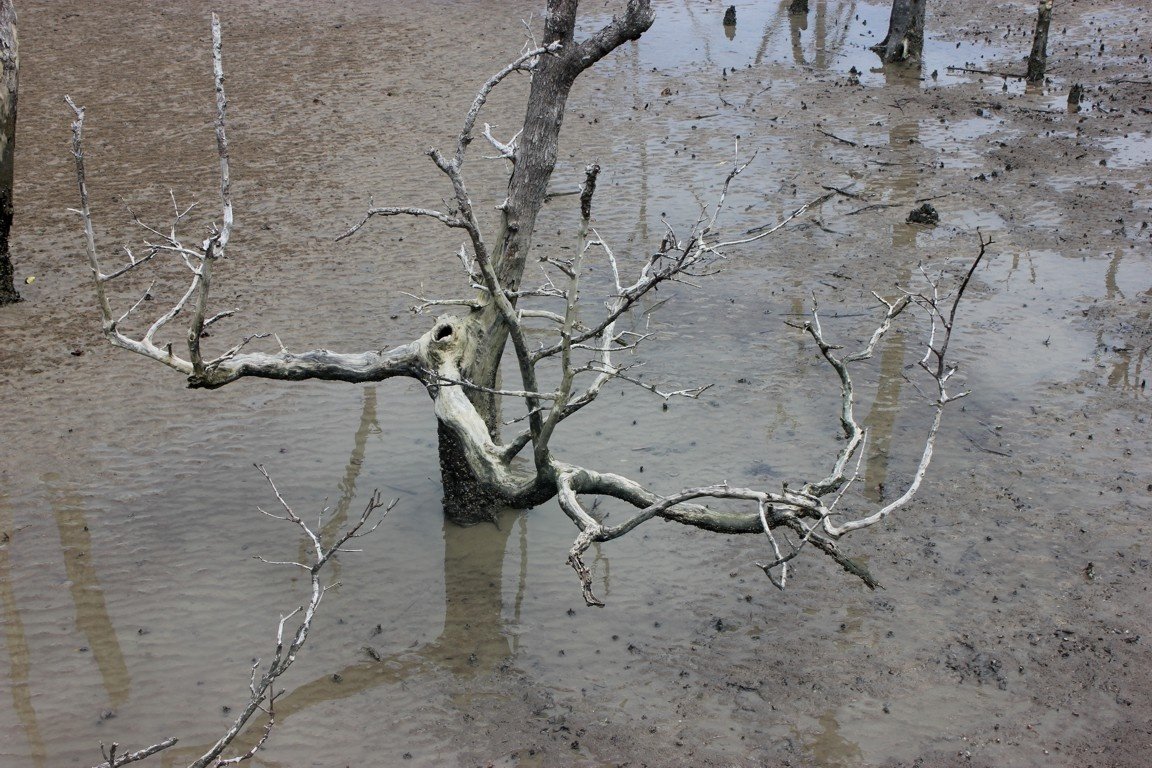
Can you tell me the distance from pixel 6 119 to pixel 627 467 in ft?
20.7

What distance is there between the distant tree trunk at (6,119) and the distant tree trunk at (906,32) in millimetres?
12811

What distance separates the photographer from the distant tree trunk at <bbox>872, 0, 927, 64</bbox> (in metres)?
17.0

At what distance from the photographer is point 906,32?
1708 cm

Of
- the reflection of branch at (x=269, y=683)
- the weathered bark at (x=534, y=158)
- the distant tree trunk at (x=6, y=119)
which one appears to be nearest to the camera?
the reflection of branch at (x=269, y=683)

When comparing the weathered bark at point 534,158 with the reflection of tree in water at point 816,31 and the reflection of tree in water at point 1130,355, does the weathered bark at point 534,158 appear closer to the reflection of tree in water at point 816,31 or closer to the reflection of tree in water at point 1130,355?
the reflection of tree in water at point 1130,355

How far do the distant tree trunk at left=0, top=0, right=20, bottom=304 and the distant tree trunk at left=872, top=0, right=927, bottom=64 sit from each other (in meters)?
12.8

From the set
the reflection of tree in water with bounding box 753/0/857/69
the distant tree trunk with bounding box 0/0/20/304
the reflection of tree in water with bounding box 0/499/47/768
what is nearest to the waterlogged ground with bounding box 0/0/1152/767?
the reflection of tree in water with bounding box 0/499/47/768

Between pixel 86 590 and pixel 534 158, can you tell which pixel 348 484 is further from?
pixel 534 158

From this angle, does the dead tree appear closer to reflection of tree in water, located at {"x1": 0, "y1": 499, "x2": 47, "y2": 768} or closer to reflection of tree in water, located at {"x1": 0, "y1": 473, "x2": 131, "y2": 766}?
reflection of tree in water, located at {"x1": 0, "y1": 473, "x2": 131, "y2": 766}

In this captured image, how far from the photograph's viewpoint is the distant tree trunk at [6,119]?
9234mm

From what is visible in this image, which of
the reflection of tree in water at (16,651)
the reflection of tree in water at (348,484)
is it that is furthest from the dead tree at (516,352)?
the reflection of tree in water at (16,651)

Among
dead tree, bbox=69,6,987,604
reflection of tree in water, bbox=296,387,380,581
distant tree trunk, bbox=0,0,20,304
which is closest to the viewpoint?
dead tree, bbox=69,6,987,604

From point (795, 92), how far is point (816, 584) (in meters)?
10.7

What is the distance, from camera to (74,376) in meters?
8.80
